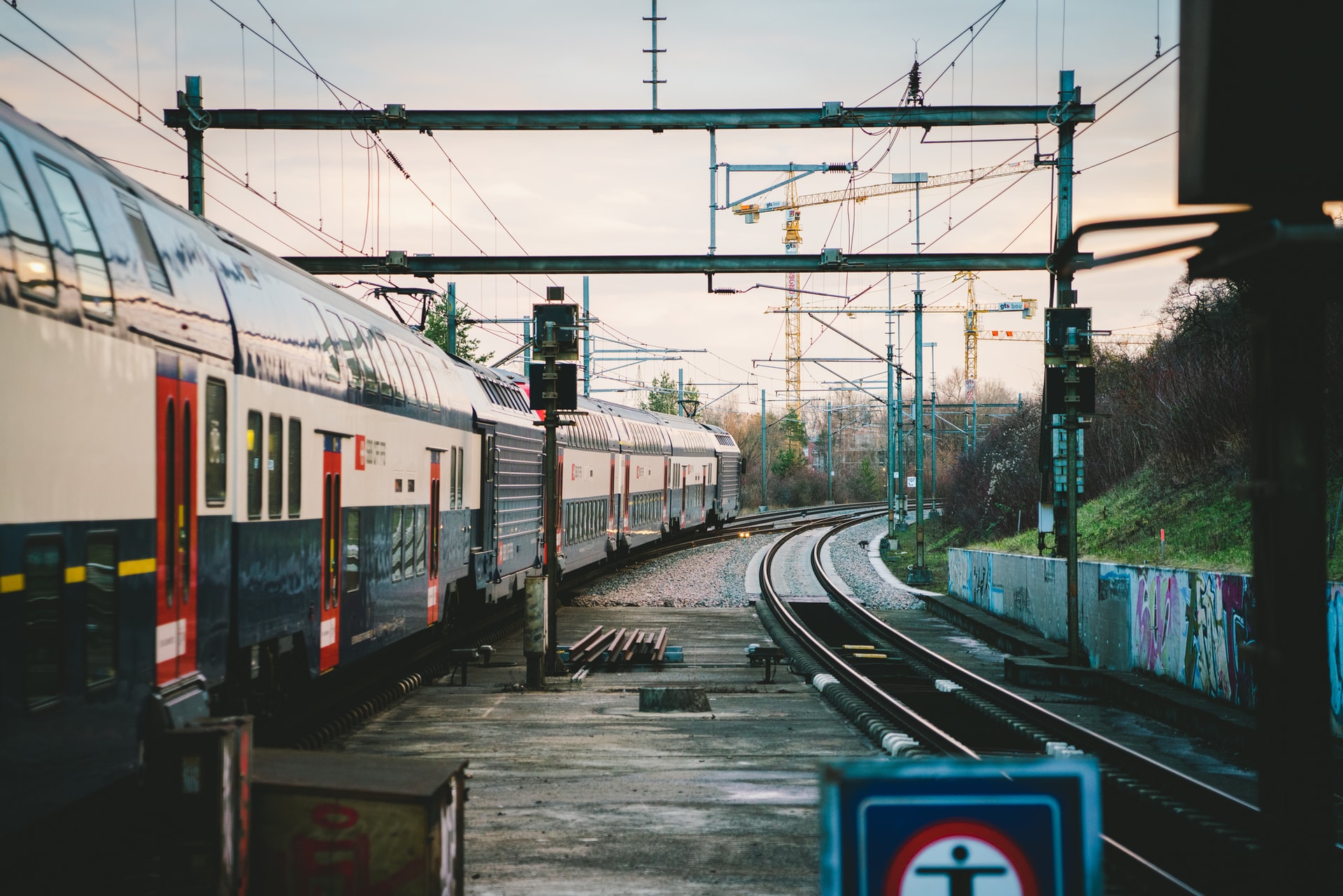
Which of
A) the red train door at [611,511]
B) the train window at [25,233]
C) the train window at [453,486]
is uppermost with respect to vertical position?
the train window at [25,233]

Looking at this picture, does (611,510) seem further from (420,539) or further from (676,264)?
(420,539)

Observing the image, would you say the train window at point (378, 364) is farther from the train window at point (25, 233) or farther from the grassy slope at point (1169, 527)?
the grassy slope at point (1169, 527)

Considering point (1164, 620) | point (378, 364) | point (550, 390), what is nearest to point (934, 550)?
point (1164, 620)

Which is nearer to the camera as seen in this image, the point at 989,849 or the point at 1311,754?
the point at 989,849

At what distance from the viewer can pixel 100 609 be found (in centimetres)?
633

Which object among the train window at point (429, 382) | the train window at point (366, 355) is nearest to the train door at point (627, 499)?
the train window at point (429, 382)

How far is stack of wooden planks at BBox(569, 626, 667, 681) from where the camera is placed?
17.3m

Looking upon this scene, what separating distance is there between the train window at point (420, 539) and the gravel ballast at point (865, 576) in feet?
46.5

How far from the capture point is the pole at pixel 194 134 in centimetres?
1894

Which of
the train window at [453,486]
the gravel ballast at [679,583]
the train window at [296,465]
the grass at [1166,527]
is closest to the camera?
the train window at [296,465]

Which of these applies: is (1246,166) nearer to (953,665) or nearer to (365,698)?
(365,698)

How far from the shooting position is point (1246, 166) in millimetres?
3076

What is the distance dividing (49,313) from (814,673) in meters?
12.2

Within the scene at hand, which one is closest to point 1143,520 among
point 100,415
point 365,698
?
point 365,698
